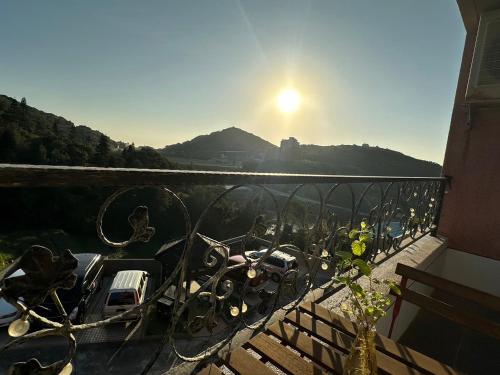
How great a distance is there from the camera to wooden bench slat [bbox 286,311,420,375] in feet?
4.81

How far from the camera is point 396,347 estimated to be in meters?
1.63

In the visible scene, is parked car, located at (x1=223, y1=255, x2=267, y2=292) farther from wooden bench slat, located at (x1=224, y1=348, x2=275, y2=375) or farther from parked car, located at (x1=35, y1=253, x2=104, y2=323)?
parked car, located at (x1=35, y1=253, x2=104, y2=323)

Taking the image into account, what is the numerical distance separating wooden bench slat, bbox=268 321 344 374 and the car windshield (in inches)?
426

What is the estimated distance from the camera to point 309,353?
152cm

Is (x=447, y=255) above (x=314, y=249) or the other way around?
the other way around

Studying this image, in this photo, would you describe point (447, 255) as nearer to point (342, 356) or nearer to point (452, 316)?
point (452, 316)

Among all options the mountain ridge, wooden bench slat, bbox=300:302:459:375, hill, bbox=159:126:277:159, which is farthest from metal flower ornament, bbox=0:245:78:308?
hill, bbox=159:126:277:159

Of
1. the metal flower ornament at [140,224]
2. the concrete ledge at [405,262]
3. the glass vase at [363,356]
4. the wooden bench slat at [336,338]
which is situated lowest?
the concrete ledge at [405,262]

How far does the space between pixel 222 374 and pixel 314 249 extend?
1258mm

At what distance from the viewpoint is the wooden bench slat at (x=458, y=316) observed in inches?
68.3

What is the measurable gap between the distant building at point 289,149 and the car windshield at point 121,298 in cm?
4121

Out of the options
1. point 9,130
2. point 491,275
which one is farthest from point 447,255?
point 9,130

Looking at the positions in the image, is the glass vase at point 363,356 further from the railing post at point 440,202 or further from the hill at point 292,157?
the hill at point 292,157

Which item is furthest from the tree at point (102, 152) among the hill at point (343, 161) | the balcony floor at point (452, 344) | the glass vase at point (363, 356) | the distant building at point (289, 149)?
the glass vase at point (363, 356)
